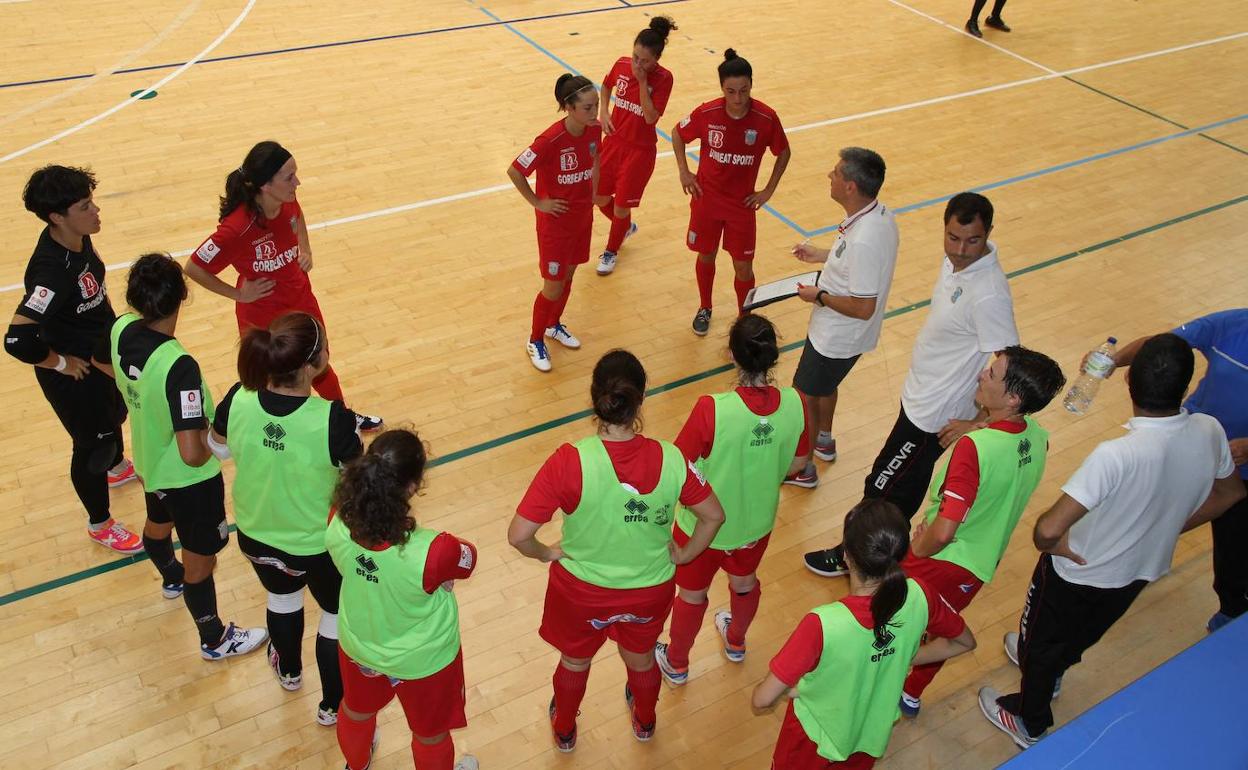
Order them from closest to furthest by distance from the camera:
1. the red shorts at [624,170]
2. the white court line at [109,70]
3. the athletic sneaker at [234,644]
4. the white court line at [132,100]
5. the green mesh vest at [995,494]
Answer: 1. the green mesh vest at [995,494]
2. the athletic sneaker at [234,644]
3. the red shorts at [624,170]
4. the white court line at [132,100]
5. the white court line at [109,70]

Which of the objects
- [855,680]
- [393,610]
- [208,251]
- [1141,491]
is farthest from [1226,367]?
[208,251]

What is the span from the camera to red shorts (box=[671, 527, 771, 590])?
374 cm

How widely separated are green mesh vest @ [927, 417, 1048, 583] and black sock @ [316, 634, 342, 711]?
2397mm

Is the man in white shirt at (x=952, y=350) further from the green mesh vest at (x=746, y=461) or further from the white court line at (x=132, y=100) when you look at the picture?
the white court line at (x=132, y=100)

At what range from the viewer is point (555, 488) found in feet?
10.1

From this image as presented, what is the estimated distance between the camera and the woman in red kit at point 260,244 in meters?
4.39

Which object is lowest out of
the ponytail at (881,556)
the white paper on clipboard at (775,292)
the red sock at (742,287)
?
the red sock at (742,287)

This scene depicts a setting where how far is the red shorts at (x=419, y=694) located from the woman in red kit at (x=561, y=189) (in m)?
3.05

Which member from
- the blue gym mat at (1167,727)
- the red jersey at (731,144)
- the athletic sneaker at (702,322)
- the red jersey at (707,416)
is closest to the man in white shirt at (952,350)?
the red jersey at (707,416)

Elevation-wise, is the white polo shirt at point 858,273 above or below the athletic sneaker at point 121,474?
above

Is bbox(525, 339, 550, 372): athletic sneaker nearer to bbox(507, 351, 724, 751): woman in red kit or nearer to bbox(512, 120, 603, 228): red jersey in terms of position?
bbox(512, 120, 603, 228): red jersey

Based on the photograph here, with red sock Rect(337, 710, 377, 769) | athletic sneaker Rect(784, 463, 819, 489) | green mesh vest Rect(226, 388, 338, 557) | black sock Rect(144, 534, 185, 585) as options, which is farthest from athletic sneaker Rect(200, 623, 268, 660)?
athletic sneaker Rect(784, 463, 819, 489)

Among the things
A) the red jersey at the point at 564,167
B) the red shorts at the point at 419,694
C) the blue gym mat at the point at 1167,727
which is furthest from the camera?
the red jersey at the point at 564,167

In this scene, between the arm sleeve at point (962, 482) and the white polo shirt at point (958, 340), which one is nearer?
the arm sleeve at point (962, 482)
